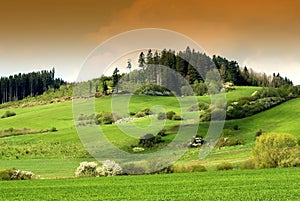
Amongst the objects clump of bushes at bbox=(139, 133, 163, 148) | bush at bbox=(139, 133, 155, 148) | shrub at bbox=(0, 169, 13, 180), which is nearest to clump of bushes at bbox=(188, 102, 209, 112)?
clump of bushes at bbox=(139, 133, 163, 148)

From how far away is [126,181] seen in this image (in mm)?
36312

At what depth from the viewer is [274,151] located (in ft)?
142

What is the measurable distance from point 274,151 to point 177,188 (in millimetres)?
15535

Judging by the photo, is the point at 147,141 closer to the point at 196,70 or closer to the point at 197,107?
the point at 197,107

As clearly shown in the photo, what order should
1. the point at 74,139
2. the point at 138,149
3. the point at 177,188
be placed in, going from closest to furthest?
the point at 177,188 < the point at 138,149 < the point at 74,139

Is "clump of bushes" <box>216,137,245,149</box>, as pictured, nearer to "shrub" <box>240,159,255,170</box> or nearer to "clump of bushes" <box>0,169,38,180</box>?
"shrub" <box>240,159,255,170</box>

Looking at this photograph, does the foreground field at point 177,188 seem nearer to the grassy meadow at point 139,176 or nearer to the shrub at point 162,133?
the grassy meadow at point 139,176

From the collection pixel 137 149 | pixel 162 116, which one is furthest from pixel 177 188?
pixel 162 116

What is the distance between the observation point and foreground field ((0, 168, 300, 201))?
26422 millimetres

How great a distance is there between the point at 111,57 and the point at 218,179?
1085cm

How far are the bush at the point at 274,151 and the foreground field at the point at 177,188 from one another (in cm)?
363

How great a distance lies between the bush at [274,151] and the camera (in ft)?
141

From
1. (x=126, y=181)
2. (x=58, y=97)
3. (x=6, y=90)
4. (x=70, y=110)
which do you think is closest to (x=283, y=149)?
(x=126, y=181)

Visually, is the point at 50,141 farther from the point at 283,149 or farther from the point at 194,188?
the point at 194,188
